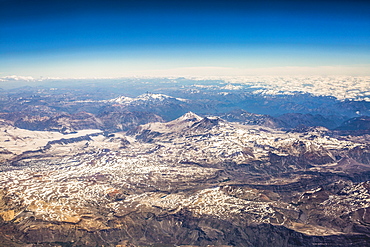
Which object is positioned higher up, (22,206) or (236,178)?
(22,206)

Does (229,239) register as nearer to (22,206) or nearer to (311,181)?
(311,181)

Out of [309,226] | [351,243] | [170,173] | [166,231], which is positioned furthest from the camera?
[170,173]

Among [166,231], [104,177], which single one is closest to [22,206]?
[104,177]

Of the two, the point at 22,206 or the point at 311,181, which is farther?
the point at 311,181

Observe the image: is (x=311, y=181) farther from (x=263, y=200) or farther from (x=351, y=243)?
(x=351, y=243)

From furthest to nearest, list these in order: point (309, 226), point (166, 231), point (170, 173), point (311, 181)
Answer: point (170, 173) < point (311, 181) < point (166, 231) < point (309, 226)

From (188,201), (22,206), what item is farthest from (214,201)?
(22,206)

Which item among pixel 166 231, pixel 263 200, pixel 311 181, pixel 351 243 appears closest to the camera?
pixel 351 243

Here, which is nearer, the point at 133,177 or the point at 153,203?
the point at 153,203

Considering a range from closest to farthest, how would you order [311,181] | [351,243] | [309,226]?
[351,243]
[309,226]
[311,181]
